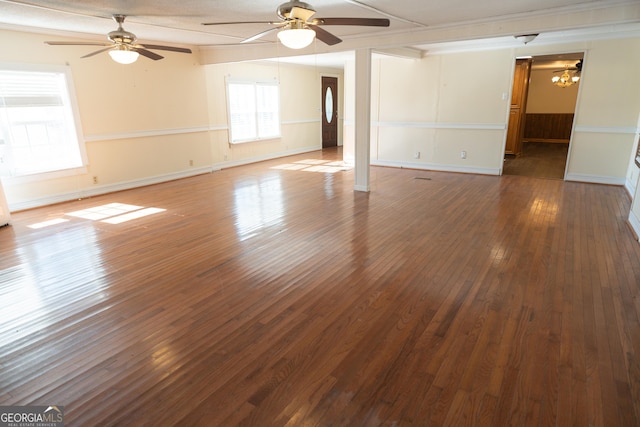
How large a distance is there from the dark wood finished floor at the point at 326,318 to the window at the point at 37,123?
95 centimetres

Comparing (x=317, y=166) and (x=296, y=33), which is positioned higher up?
(x=296, y=33)

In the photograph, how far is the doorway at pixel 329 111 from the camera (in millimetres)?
11992

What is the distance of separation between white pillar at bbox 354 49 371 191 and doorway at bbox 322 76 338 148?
240 inches

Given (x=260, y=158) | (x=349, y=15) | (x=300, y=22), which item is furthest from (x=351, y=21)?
(x=260, y=158)

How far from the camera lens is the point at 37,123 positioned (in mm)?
5582

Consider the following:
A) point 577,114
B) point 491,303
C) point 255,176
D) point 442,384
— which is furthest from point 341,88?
point 442,384

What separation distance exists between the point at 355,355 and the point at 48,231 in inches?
172

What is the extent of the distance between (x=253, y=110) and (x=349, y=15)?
533cm

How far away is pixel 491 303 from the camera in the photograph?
286 centimetres

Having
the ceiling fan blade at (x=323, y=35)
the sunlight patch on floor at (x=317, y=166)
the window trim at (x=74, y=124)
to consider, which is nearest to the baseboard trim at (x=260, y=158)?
the sunlight patch on floor at (x=317, y=166)

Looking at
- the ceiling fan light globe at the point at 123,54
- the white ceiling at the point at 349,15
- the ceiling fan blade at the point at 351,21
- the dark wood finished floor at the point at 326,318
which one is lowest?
the dark wood finished floor at the point at 326,318

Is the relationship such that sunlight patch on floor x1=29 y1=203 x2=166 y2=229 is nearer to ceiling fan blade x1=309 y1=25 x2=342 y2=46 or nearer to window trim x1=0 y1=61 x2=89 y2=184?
window trim x1=0 y1=61 x2=89 y2=184

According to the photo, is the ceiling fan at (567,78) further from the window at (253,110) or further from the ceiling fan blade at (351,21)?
the ceiling fan blade at (351,21)

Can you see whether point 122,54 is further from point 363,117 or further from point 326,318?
point 326,318
